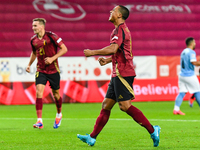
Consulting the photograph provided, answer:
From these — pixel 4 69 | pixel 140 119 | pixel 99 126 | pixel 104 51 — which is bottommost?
pixel 4 69

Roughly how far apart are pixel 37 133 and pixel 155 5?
15.9 m

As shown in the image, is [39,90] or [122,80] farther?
[39,90]

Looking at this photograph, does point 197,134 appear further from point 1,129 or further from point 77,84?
point 77,84

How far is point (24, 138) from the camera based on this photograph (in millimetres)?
6379

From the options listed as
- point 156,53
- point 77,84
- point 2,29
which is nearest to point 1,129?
point 77,84

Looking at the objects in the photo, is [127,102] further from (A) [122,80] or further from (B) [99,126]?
(B) [99,126]

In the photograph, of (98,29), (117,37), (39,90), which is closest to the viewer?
(117,37)

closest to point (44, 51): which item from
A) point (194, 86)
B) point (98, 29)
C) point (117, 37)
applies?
point (117, 37)

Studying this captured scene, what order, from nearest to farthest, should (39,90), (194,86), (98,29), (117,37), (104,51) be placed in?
(104,51) → (117,37) → (39,90) → (194,86) → (98,29)

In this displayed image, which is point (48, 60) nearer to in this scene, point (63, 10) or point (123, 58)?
point (123, 58)

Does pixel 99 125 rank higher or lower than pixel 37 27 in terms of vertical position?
lower

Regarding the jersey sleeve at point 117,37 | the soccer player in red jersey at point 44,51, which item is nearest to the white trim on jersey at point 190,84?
the soccer player in red jersey at point 44,51

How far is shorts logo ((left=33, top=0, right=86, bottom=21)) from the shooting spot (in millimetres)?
20812

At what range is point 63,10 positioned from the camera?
20.9 meters
